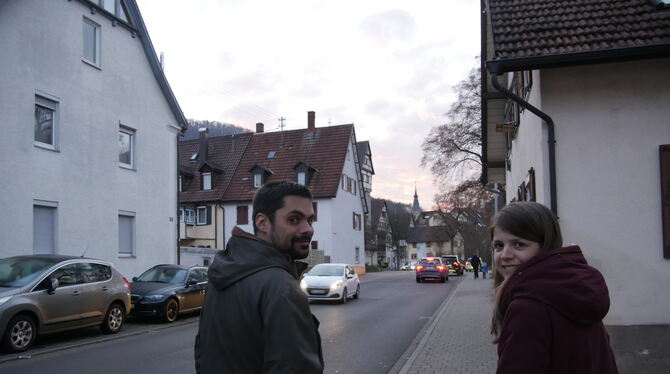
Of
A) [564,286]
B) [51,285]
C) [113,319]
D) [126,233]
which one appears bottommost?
[113,319]

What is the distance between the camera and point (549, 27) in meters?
9.31

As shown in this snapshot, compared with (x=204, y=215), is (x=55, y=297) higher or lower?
lower

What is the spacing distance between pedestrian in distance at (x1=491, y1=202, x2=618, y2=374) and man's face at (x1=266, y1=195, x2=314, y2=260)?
844mm

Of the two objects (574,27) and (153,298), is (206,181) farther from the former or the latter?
(574,27)

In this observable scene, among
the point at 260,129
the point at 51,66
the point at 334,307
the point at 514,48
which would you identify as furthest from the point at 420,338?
the point at 260,129

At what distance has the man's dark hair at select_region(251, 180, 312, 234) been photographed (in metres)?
2.50

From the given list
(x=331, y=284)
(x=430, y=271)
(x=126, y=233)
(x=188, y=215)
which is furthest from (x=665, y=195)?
(x=188, y=215)

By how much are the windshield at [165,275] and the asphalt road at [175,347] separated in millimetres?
1157

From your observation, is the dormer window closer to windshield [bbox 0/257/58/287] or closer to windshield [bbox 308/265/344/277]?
windshield [bbox 308/265/344/277]

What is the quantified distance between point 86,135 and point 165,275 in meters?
5.39

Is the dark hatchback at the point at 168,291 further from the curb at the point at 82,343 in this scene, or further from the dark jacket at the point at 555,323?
the dark jacket at the point at 555,323

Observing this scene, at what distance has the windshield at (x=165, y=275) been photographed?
1599 centimetres

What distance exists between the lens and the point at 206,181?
4775 cm

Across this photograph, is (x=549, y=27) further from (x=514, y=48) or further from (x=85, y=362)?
(x=85, y=362)
